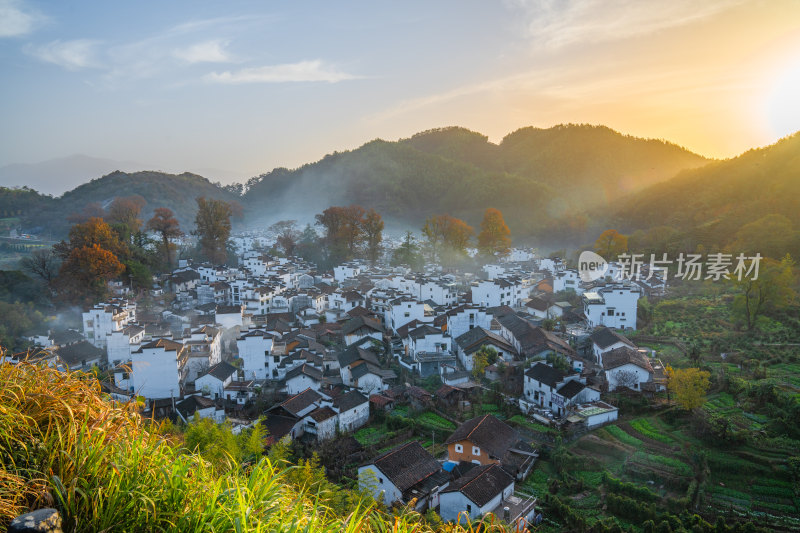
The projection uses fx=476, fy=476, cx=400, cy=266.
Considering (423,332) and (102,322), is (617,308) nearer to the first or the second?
(423,332)

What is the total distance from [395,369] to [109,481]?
1485cm

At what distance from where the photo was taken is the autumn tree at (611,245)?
106 feet

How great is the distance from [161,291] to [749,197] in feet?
137

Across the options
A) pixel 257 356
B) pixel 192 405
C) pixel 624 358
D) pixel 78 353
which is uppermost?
pixel 624 358

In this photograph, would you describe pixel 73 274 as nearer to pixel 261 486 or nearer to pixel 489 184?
pixel 261 486

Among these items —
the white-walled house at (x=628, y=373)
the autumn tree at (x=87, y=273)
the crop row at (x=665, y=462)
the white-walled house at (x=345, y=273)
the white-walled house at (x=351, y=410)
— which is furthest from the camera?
the white-walled house at (x=345, y=273)

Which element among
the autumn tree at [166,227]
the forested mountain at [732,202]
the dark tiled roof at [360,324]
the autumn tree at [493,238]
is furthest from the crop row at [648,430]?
the autumn tree at [166,227]

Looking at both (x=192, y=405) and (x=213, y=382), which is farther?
(x=213, y=382)

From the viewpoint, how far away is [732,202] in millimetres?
37031

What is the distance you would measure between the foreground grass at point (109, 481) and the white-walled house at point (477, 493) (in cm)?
714

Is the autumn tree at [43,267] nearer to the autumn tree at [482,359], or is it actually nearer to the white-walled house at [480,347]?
the white-walled house at [480,347]

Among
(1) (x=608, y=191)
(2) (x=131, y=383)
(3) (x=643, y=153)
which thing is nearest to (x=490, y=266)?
(2) (x=131, y=383)

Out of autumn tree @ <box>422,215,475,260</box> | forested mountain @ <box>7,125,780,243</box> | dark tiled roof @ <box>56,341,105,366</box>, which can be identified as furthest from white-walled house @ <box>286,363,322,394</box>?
forested mountain @ <box>7,125,780,243</box>

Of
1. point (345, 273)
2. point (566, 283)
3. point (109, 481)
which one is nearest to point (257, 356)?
point (345, 273)
